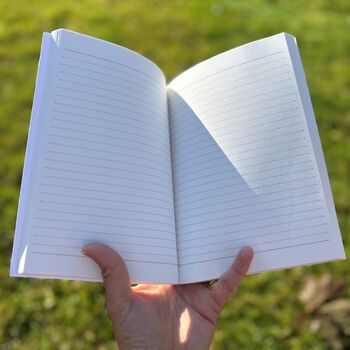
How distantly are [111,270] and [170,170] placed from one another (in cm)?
46

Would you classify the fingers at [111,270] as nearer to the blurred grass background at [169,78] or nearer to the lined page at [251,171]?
the lined page at [251,171]

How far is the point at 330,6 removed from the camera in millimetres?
4223

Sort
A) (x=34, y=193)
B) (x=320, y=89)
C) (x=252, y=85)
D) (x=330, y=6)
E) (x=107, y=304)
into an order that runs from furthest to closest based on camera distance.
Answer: (x=330, y=6) → (x=320, y=89) → (x=252, y=85) → (x=107, y=304) → (x=34, y=193)

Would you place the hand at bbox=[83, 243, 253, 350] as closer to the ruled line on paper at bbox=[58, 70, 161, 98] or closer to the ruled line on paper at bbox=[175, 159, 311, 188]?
the ruled line on paper at bbox=[175, 159, 311, 188]

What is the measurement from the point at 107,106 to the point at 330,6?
11.2 feet

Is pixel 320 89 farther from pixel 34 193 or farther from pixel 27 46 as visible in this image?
pixel 34 193

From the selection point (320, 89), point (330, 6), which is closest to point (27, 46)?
point (320, 89)

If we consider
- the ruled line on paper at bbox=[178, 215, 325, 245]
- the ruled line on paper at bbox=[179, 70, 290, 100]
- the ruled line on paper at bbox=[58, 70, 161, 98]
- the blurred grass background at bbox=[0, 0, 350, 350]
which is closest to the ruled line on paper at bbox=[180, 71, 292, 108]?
the ruled line on paper at bbox=[179, 70, 290, 100]

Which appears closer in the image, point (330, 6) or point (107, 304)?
point (107, 304)

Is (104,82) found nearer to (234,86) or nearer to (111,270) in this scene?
(234,86)

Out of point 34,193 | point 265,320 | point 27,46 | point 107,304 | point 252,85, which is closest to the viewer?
point 34,193

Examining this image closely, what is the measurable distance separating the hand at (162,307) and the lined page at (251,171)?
0.09 metres

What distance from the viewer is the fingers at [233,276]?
143 centimetres

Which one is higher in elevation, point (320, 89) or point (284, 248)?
point (320, 89)
